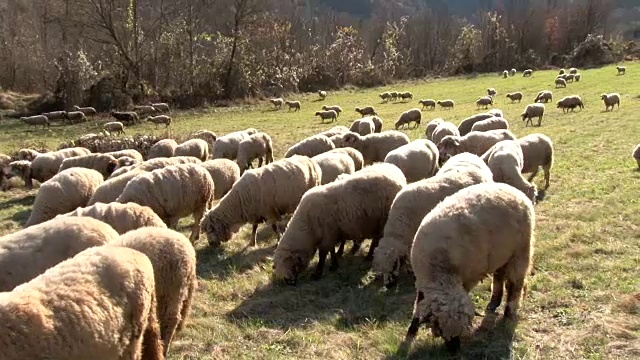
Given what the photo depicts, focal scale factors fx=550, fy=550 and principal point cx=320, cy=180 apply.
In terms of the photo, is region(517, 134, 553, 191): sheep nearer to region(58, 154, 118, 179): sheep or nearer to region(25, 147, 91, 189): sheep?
region(58, 154, 118, 179): sheep

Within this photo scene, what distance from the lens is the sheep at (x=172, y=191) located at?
10602 millimetres

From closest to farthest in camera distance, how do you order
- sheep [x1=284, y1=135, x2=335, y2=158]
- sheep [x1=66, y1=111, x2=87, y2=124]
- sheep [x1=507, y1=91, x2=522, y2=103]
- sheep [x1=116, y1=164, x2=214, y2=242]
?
sheep [x1=116, y1=164, x2=214, y2=242] → sheep [x1=284, y1=135, x2=335, y2=158] → sheep [x1=66, y1=111, x2=87, y2=124] → sheep [x1=507, y1=91, x2=522, y2=103]

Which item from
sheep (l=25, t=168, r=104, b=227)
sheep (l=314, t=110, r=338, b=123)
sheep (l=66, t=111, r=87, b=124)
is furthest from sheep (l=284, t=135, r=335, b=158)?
sheep (l=66, t=111, r=87, b=124)

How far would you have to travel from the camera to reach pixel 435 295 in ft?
19.7

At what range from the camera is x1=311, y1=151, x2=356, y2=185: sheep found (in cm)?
1257

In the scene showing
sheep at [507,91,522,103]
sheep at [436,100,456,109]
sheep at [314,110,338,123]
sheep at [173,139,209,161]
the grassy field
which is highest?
sheep at [507,91,522,103]

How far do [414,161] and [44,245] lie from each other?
8153 mm

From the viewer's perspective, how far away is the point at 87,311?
14.9 feet

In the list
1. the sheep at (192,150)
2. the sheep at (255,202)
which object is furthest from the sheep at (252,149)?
the sheep at (255,202)

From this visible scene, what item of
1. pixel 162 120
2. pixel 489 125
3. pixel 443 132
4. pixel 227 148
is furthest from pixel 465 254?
pixel 162 120

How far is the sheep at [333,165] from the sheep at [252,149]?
506 cm

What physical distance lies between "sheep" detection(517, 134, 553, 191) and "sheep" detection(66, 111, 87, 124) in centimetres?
2925

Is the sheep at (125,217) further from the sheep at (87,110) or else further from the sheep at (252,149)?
the sheep at (87,110)

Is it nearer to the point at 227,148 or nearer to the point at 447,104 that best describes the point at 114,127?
the point at 227,148
